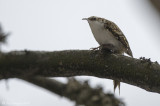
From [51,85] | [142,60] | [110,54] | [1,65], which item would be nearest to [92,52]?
[110,54]

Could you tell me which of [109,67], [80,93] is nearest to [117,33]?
[109,67]

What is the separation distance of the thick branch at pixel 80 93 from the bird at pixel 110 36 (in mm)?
1198

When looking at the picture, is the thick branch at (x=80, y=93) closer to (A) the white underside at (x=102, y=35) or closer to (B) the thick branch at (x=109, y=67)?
(B) the thick branch at (x=109, y=67)

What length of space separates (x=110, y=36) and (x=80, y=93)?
146cm

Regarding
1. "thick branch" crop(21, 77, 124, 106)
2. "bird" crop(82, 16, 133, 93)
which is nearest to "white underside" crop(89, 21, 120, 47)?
"bird" crop(82, 16, 133, 93)

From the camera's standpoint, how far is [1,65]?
109 centimetres

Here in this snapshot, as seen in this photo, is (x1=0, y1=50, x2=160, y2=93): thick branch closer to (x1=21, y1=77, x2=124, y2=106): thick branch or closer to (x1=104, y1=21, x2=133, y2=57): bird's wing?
(x1=21, y1=77, x2=124, y2=106): thick branch

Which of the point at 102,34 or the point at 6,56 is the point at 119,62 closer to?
the point at 102,34

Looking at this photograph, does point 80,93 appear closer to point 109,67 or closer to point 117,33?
point 109,67

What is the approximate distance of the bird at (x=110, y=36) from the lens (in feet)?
8.76

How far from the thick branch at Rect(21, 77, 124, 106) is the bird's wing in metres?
1.35

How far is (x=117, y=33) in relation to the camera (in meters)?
2.79

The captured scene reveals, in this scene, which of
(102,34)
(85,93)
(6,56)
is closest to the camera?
(6,56)

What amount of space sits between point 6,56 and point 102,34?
5.58ft
